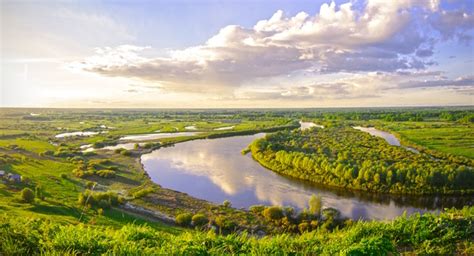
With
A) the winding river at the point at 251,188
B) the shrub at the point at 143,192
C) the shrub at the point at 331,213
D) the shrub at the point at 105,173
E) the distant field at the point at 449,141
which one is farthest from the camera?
the distant field at the point at 449,141

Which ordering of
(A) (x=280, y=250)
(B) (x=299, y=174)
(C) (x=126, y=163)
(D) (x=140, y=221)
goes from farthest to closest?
(C) (x=126, y=163), (B) (x=299, y=174), (D) (x=140, y=221), (A) (x=280, y=250)

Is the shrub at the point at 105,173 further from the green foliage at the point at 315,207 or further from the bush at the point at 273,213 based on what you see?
the green foliage at the point at 315,207

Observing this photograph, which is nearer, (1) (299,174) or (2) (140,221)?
(2) (140,221)

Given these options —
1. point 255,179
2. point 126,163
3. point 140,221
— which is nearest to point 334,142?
point 255,179

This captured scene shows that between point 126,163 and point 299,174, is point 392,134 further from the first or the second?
point 126,163

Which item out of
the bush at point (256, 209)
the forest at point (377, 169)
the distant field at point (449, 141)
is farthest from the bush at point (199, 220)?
the distant field at point (449, 141)
